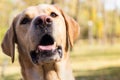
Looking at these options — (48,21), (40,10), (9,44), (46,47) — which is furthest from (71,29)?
(9,44)

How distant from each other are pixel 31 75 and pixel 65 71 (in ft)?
1.63

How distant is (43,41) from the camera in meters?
→ 6.29

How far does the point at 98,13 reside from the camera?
3093 inches

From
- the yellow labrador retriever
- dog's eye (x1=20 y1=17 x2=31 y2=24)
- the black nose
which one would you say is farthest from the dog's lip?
dog's eye (x1=20 y1=17 x2=31 y2=24)

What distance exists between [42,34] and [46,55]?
0.97ft

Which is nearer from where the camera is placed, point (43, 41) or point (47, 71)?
point (43, 41)

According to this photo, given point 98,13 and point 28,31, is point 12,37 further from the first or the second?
point 98,13

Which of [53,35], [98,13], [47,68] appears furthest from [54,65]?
[98,13]

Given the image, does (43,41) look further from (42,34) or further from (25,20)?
(25,20)

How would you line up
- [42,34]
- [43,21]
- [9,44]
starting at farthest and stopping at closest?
1. [9,44]
2. [42,34]
3. [43,21]

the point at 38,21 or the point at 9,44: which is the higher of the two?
the point at 38,21

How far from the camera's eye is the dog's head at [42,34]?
6.12m

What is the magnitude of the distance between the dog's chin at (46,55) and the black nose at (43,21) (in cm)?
37

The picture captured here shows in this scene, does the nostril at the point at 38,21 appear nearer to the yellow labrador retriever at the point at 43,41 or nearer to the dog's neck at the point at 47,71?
the yellow labrador retriever at the point at 43,41
